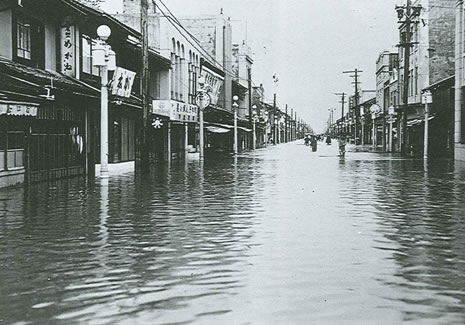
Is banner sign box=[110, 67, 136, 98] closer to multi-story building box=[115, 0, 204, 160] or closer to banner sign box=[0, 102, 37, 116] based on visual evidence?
multi-story building box=[115, 0, 204, 160]

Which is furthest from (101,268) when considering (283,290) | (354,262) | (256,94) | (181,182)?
(256,94)

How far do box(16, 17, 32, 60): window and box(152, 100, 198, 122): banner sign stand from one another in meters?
16.9

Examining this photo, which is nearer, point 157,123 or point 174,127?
point 157,123

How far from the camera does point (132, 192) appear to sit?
20.0 metres

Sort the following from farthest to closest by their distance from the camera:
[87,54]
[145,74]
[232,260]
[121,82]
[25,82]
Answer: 1. [121,82]
2. [87,54]
3. [145,74]
4. [25,82]
5. [232,260]

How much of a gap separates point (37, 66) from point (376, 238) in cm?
1590

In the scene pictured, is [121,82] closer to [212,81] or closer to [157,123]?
[157,123]

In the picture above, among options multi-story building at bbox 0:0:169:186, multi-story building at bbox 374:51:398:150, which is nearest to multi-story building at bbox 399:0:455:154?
multi-story building at bbox 374:51:398:150

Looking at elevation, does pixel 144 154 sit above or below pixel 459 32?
below

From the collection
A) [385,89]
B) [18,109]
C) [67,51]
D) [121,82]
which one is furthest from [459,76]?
[385,89]

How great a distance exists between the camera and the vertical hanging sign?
25.6 m

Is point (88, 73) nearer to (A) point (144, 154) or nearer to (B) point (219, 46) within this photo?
(A) point (144, 154)

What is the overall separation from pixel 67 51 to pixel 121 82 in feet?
14.6

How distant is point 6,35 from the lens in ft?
68.1
